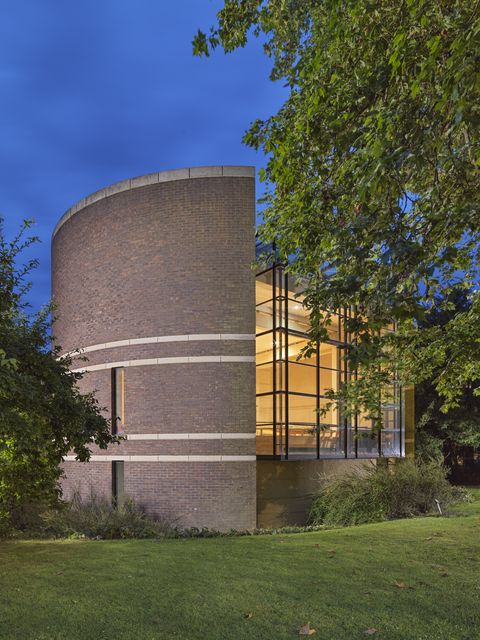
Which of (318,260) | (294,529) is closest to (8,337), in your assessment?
(318,260)

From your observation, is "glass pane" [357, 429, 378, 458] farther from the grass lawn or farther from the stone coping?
the grass lawn

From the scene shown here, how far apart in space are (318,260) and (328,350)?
14.9 metres

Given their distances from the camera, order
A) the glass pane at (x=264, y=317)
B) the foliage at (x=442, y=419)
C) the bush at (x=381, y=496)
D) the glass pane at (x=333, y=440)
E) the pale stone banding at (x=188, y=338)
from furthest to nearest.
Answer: the foliage at (x=442, y=419)
the glass pane at (x=333, y=440)
the glass pane at (x=264, y=317)
the pale stone banding at (x=188, y=338)
the bush at (x=381, y=496)

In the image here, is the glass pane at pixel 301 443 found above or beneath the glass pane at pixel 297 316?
beneath

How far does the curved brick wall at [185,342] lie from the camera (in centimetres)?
1670

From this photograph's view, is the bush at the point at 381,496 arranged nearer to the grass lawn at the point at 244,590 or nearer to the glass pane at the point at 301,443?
the glass pane at the point at 301,443

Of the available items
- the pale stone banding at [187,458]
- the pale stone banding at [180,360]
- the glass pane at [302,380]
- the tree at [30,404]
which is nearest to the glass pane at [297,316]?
the pale stone banding at [180,360]

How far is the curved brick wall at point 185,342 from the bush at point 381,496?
Answer: 8.47 ft

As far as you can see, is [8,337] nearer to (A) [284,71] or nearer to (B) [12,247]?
(B) [12,247]

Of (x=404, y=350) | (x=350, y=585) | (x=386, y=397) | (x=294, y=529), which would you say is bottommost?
(x=294, y=529)

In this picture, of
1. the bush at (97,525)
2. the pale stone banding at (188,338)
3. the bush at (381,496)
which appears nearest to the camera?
the bush at (97,525)

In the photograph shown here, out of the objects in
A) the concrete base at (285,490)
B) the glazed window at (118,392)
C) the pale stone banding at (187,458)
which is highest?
the glazed window at (118,392)

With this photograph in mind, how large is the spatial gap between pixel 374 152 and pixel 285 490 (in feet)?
52.1

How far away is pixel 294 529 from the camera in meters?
15.4
